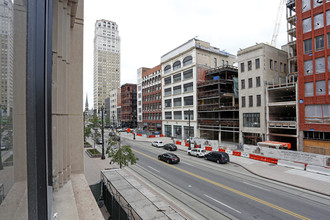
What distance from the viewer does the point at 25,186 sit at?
1526 mm

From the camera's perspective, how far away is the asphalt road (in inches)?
448

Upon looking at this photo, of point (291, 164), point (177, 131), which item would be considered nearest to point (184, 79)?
point (177, 131)

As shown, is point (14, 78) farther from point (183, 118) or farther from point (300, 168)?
point (183, 118)

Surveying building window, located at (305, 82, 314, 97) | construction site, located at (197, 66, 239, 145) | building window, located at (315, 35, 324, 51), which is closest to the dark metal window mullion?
building window, located at (305, 82, 314, 97)

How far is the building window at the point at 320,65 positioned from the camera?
25750mm

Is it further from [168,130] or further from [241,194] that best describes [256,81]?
[168,130]

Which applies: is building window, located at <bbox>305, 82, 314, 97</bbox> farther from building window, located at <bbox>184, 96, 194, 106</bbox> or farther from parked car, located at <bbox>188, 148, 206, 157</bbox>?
building window, located at <bbox>184, 96, 194, 106</bbox>

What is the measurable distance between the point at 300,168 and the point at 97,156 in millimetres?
26805

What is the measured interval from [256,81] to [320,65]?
30.3 feet

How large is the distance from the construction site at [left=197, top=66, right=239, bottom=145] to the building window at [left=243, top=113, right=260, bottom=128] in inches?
170

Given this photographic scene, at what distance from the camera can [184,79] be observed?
163 feet

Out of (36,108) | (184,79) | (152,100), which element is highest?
(184,79)

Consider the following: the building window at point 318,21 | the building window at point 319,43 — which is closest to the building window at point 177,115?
the building window at point 319,43

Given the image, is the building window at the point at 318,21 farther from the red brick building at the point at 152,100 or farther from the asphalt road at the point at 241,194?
the red brick building at the point at 152,100
